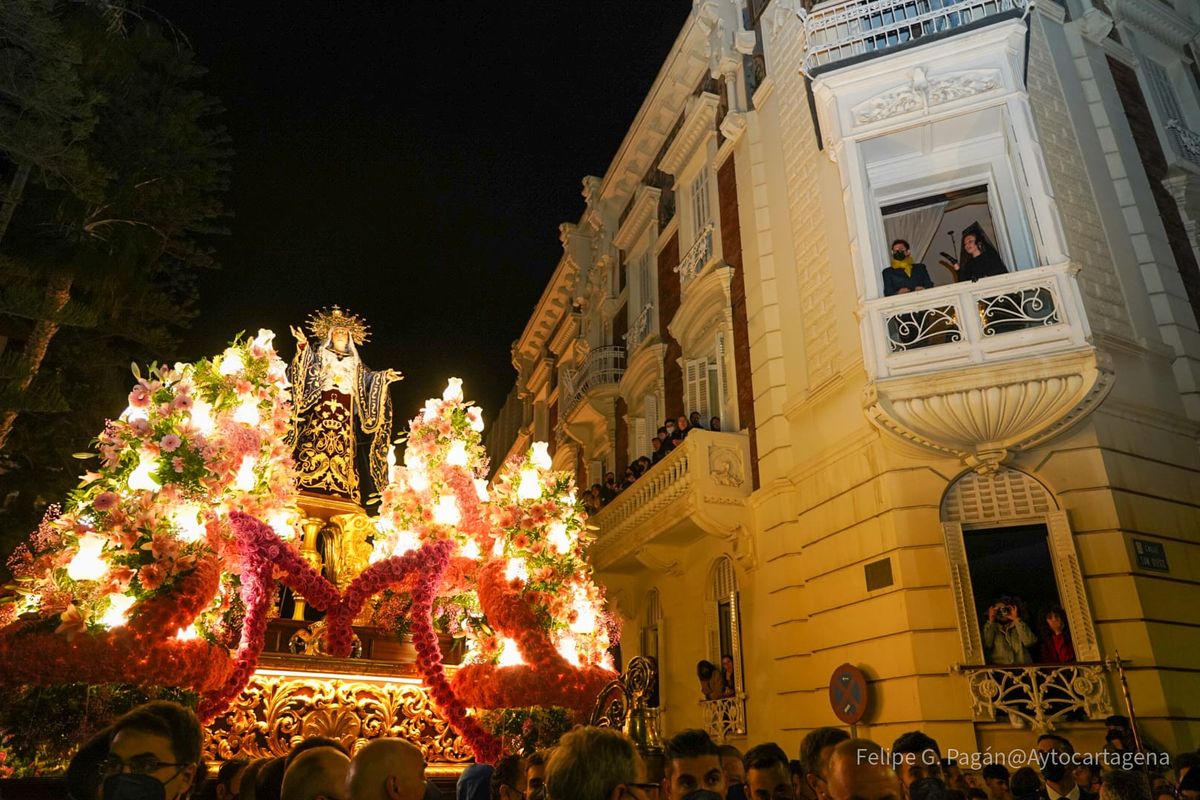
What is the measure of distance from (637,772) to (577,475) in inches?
749

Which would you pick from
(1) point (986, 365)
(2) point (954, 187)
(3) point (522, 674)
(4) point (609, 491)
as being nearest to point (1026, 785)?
(3) point (522, 674)

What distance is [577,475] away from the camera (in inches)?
847

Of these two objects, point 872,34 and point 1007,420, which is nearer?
point 1007,420

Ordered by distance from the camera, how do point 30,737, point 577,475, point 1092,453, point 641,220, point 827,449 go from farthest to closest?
1. point 577,475
2. point 641,220
3. point 827,449
4. point 1092,453
5. point 30,737

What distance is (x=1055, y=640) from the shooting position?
7.71m

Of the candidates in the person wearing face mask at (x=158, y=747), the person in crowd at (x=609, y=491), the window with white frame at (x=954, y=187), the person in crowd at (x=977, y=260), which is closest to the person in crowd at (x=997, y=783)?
the window with white frame at (x=954, y=187)

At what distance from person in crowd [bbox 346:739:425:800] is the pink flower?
407cm

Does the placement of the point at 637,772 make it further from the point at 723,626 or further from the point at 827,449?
the point at 723,626

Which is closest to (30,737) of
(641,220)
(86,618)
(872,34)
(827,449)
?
(86,618)

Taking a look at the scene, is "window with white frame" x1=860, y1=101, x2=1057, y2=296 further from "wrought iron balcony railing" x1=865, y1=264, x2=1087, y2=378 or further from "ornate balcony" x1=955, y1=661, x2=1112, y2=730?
"ornate balcony" x1=955, y1=661, x2=1112, y2=730

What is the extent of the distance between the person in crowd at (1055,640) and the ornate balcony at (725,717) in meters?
4.40

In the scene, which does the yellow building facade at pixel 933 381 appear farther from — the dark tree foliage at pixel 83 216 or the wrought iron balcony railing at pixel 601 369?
the dark tree foliage at pixel 83 216

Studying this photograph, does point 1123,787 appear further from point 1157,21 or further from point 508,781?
point 1157,21

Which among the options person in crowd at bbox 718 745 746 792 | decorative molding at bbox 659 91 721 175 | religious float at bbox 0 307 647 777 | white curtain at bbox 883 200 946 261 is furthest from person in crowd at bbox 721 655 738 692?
decorative molding at bbox 659 91 721 175
